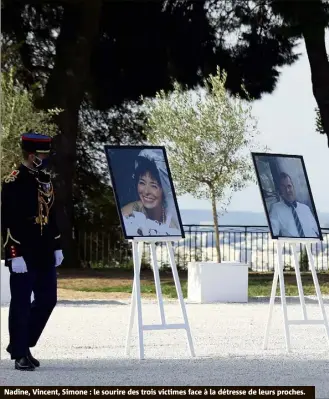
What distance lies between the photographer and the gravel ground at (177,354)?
8523mm

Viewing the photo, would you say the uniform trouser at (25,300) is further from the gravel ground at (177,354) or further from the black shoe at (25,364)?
the gravel ground at (177,354)

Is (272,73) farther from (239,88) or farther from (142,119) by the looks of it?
(142,119)

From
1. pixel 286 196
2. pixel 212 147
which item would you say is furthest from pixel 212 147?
pixel 286 196

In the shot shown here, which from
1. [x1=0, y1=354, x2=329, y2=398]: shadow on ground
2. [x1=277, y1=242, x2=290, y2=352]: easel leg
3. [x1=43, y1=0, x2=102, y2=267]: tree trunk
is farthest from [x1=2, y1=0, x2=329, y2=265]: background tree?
[x1=0, y1=354, x2=329, y2=398]: shadow on ground

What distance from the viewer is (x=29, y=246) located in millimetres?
9070

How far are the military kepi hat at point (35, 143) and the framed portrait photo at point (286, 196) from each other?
2.60 meters

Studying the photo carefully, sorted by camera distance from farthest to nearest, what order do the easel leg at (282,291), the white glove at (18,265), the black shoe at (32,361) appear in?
the easel leg at (282,291) → the black shoe at (32,361) → the white glove at (18,265)

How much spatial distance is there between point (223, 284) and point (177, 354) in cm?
864

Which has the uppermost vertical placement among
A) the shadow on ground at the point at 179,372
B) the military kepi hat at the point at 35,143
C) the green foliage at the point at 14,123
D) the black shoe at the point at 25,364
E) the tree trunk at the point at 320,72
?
the tree trunk at the point at 320,72

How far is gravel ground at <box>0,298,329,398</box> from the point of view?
8.52m

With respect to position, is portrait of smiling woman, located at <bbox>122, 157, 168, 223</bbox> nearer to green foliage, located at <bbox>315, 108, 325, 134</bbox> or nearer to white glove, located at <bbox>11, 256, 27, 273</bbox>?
white glove, located at <bbox>11, 256, 27, 273</bbox>

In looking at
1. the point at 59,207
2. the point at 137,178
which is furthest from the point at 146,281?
the point at 137,178

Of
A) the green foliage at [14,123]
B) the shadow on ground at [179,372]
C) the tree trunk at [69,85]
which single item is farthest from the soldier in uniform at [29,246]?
the tree trunk at [69,85]

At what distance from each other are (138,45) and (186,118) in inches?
189
